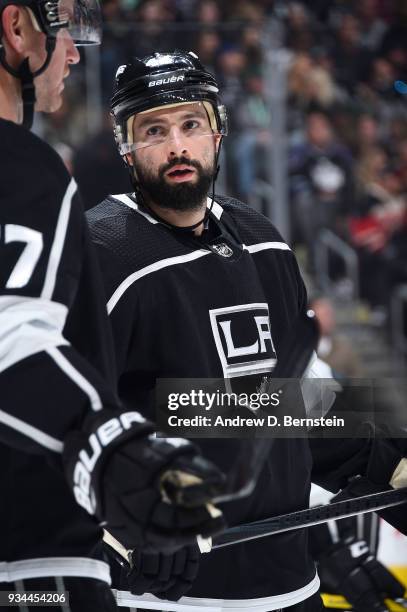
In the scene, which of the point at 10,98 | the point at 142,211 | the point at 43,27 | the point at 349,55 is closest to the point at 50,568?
the point at 10,98

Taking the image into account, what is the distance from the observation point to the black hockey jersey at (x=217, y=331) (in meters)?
2.24

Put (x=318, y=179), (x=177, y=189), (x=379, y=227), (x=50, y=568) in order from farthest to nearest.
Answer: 1. (x=379, y=227)
2. (x=318, y=179)
3. (x=177, y=189)
4. (x=50, y=568)

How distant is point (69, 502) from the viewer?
5.37 feet

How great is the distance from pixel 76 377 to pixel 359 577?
6.80ft

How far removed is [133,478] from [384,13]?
795cm

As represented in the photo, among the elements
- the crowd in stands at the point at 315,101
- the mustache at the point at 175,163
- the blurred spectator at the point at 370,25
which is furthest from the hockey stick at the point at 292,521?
the blurred spectator at the point at 370,25

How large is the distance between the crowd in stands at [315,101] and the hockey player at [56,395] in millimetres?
4239

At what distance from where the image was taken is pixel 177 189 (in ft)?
7.92

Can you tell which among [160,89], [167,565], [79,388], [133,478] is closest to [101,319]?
[79,388]

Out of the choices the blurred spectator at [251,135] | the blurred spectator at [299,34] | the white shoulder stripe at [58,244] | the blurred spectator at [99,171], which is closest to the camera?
the white shoulder stripe at [58,244]

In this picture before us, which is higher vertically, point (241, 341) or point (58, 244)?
point (58, 244)

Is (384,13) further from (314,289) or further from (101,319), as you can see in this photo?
(101,319)

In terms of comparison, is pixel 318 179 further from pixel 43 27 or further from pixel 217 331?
pixel 43 27

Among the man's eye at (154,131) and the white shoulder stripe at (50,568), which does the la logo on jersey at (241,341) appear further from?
the white shoulder stripe at (50,568)
